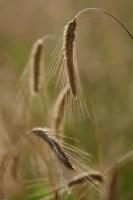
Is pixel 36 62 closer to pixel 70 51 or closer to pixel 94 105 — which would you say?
pixel 94 105

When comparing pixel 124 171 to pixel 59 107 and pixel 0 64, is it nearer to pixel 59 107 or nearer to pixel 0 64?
pixel 59 107

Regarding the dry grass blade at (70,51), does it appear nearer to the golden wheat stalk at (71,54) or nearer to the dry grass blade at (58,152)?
the golden wheat stalk at (71,54)

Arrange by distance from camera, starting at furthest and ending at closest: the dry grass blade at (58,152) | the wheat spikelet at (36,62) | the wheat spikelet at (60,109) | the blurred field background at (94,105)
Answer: the blurred field background at (94,105) → the wheat spikelet at (36,62) → the wheat spikelet at (60,109) → the dry grass blade at (58,152)

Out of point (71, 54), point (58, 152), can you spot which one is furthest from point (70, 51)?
point (58, 152)

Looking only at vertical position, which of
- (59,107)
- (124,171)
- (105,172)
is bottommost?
(124,171)

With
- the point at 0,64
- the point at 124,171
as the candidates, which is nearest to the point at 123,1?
the point at 0,64

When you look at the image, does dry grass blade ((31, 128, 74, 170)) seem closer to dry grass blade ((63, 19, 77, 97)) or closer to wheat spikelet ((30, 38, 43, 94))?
dry grass blade ((63, 19, 77, 97))

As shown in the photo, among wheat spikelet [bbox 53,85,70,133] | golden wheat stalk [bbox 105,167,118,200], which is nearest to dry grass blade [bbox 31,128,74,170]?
golden wheat stalk [bbox 105,167,118,200]

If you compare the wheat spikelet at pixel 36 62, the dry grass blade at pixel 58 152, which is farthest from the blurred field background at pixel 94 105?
the dry grass blade at pixel 58 152
